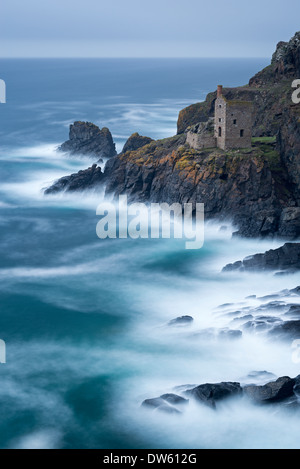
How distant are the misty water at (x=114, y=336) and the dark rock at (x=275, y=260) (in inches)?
36.1

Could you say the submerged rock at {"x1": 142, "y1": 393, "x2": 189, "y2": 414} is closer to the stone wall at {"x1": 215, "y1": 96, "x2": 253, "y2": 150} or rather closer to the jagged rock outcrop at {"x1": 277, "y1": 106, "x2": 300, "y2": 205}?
the jagged rock outcrop at {"x1": 277, "y1": 106, "x2": 300, "y2": 205}

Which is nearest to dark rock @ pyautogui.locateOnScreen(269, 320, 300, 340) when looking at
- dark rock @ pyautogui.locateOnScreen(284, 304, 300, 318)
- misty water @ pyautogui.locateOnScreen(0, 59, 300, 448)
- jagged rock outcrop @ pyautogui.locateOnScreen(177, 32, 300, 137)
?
misty water @ pyautogui.locateOnScreen(0, 59, 300, 448)

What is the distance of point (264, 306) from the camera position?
136ft

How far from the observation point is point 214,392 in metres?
31.5

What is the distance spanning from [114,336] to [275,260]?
14.5 meters

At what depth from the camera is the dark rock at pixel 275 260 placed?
47031 mm

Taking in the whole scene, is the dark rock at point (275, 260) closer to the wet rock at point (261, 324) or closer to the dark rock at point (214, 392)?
the wet rock at point (261, 324)

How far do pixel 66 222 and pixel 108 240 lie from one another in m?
6.74

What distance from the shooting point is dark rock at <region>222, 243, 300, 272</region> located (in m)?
47.0

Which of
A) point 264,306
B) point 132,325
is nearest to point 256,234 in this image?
point 264,306

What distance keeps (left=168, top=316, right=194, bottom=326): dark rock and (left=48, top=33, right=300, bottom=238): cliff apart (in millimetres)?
15577

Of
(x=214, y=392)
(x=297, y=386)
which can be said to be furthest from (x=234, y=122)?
(x=214, y=392)

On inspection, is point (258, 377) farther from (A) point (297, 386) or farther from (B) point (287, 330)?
(B) point (287, 330)
